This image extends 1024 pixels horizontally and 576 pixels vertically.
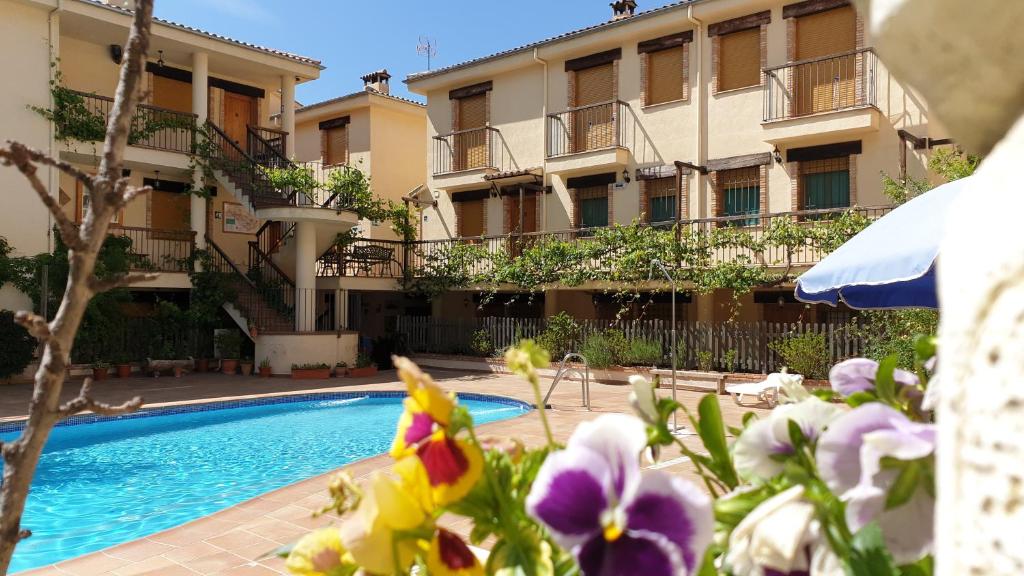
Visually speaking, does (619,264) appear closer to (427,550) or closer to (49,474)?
(49,474)

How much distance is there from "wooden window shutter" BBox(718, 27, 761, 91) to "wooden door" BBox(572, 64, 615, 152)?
9.40 ft

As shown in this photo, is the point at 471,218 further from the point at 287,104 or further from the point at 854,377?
the point at 854,377

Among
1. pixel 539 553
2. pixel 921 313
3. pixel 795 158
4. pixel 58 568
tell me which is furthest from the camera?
pixel 795 158

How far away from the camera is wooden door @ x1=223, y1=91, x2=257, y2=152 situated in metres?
19.6

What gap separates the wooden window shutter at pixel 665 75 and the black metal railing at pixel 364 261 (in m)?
7.60

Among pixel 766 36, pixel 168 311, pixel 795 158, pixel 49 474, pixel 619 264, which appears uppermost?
pixel 766 36

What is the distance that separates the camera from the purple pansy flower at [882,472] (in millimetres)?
556

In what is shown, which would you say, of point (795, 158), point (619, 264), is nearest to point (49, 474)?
point (619, 264)

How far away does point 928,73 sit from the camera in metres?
0.58

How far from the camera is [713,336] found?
14.8 metres

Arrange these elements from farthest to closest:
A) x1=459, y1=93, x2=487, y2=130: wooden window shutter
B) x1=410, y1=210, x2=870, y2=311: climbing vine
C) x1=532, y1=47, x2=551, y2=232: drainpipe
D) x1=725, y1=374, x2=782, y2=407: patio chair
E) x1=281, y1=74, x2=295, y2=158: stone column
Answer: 1. x1=459, y1=93, x2=487, y2=130: wooden window shutter
2. x1=532, y1=47, x2=551, y2=232: drainpipe
3. x1=281, y1=74, x2=295, y2=158: stone column
4. x1=410, y1=210, x2=870, y2=311: climbing vine
5. x1=725, y1=374, x2=782, y2=407: patio chair

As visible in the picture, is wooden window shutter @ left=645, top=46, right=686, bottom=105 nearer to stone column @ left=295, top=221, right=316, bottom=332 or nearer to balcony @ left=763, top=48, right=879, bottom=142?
balcony @ left=763, top=48, right=879, bottom=142

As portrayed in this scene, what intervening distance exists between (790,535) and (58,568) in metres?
5.34

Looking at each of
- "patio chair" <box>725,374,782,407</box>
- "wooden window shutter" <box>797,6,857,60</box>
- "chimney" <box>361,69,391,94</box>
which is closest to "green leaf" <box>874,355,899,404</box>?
"patio chair" <box>725,374,782,407</box>
